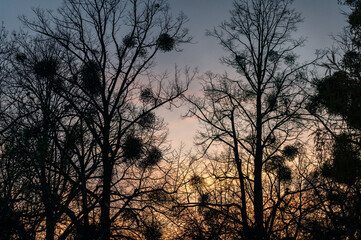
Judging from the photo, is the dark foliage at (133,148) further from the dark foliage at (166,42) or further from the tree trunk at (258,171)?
the tree trunk at (258,171)

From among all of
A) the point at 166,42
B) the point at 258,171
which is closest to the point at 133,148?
the point at 166,42

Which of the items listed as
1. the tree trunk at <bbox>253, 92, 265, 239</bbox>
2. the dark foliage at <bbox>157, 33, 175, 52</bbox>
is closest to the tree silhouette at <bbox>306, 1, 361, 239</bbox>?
the tree trunk at <bbox>253, 92, 265, 239</bbox>

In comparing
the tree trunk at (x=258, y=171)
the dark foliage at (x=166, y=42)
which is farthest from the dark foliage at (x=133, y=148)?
the tree trunk at (x=258, y=171)

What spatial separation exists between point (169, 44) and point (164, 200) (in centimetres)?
436

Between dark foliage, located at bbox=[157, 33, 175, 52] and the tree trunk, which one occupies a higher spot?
dark foliage, located at bbox=[157, 33, 175, 52]

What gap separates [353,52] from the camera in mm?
6898

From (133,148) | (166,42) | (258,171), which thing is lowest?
(258,171)

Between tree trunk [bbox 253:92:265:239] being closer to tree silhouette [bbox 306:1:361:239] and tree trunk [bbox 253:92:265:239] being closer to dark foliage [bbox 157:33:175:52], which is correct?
tree silhouette [bbox 306:1:361:239]

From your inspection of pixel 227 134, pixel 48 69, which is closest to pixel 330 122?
pixel 227 134

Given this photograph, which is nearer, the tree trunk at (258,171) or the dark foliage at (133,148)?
the dark foliage at (133,148)

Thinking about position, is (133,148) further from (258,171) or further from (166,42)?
(258,171)

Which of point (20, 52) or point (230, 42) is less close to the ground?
point (230, 42)

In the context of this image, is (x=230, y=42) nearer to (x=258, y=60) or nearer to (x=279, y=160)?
(x=258, y=60)

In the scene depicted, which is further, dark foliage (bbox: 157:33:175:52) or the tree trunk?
dark foliage (bbox: 157:33:175:52)
